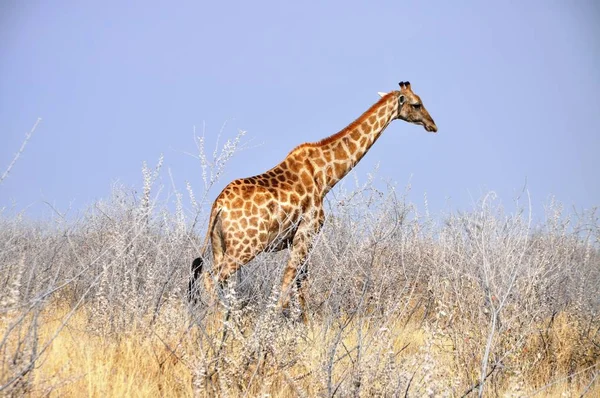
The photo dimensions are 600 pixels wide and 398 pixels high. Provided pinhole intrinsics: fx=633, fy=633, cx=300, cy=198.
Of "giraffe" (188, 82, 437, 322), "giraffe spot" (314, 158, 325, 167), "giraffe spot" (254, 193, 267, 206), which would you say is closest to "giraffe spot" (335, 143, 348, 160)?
"giraffe" (188, 82, 437, 322)

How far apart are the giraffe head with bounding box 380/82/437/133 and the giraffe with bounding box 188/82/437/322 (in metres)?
0.32

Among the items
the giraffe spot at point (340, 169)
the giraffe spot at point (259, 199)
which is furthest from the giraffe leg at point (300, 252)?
the giraffe spot at point (340, 169)

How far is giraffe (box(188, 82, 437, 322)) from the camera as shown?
6.34 meters

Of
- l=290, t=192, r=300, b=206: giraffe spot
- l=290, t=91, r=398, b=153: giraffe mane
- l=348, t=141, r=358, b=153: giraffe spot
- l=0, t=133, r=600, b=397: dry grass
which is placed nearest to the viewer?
l=0, t=133, r=600, b=397: dry grass

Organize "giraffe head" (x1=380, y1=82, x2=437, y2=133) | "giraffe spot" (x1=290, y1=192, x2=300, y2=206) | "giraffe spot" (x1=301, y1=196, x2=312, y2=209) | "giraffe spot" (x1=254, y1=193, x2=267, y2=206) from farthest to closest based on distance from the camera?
"giraffe head" (x1=380, y1=82, x2=437, y2=133)
"giraffe spot" (x1=301, y1=196, x2=312, y2=209)
"giraffe spot" (x1=290, y1=192, x2=300, y2=206)
"giraffe spot" (x1=254, y1=193, x2=267, y2=206)

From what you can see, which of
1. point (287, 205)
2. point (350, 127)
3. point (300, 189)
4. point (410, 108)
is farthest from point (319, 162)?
point (410, 108)

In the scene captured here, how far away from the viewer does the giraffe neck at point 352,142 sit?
7418mm

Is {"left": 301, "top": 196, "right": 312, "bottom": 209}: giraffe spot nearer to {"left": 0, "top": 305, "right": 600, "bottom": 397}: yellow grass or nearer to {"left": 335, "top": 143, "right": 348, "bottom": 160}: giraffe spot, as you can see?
{"left": 335, "top": 143, "right": 348, "bottom": 160}: giraffe spot

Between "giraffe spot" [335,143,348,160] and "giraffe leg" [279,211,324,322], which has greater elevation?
"giraffe spot" [335,143,348,160]

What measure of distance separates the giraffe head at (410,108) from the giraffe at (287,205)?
32 cm

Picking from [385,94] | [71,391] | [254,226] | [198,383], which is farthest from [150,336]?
[385,94]

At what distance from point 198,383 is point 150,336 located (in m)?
1.21

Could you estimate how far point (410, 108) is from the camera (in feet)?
26.8

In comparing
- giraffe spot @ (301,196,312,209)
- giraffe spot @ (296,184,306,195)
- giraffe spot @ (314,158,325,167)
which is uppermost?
giraffe spot @ (314,158,325,167)
